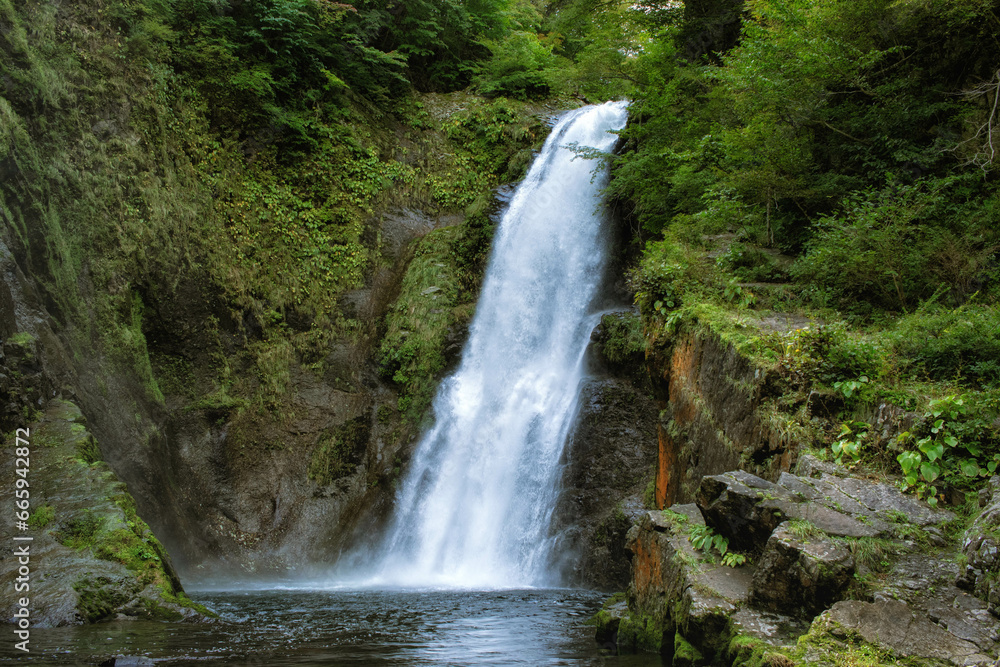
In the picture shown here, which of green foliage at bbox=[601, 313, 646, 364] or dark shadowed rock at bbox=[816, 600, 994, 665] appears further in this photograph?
green foliage at bbox=[601, 313, 646, 364]

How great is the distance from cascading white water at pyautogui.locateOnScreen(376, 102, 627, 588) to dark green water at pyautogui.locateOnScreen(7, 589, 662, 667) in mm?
2367

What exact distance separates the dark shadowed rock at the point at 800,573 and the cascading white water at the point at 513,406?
6557 mm

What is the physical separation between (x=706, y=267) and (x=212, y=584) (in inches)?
427

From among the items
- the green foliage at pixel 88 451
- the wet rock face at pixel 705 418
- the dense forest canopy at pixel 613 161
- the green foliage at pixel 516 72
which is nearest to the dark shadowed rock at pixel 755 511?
the wet rock face at pixel 705 418

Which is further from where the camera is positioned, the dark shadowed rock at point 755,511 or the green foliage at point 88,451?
the green foliage at point 88,451

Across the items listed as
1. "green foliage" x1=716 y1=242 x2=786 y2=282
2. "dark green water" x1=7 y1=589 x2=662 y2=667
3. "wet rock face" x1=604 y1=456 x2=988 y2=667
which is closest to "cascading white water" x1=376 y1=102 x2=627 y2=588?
"dark green water" x1=7 y1=589 x2=662 y2=667

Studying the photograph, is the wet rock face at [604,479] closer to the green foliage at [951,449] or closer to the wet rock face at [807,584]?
the wet rock face at [807,584]

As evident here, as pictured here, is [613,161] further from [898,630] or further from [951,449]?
[898,630]

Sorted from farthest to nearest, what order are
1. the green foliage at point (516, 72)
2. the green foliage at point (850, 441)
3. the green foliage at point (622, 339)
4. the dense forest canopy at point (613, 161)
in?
the green foliage at point (516, 72), the green foliage at point (622, 339), the dense forest canopy at point (613, 161), the green foliage at point (850, 441)

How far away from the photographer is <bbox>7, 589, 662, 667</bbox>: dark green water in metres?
5.58

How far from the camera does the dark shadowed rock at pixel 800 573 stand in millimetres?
4621

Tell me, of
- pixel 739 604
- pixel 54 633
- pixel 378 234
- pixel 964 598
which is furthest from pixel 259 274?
pixel 964 598

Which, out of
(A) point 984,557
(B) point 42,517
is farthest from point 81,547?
(A) point 984,557

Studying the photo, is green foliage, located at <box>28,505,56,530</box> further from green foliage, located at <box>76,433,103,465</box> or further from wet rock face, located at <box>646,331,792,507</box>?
wet rock face, located at <box>646,331,792,507</box>
